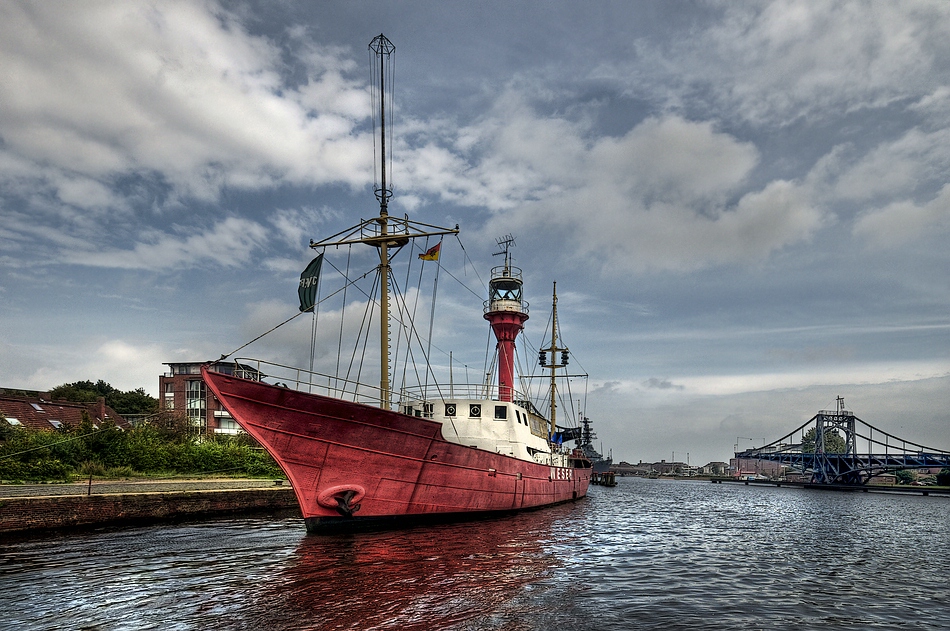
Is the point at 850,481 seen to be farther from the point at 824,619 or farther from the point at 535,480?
the point at 824,619

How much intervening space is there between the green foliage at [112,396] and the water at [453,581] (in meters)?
53.4

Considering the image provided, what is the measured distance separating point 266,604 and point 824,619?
10285mm

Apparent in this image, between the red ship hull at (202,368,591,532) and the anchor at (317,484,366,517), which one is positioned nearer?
the red ship hull at (202,368,591,532)

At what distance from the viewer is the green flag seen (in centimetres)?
2008

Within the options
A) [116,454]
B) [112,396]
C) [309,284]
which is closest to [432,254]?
[309,284]

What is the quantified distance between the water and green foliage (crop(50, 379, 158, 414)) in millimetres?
53377

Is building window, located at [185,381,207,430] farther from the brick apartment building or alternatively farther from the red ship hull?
the red ship hull

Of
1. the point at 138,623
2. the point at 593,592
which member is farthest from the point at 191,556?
the point at 593,592

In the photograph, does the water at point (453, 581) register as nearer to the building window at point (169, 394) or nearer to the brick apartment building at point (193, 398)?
the brick apartment building at point (193, 398)

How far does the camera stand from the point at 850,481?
94250mm

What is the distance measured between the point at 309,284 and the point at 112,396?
64.2 meters

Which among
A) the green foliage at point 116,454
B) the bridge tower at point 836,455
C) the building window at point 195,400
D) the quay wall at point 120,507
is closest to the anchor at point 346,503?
the quay wall at point 120,507

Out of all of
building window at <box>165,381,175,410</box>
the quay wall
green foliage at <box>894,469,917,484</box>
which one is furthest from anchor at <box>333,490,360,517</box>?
green foliage at <box>894,469,917,484</box>

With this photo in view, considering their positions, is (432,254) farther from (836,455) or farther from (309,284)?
(836,455)
